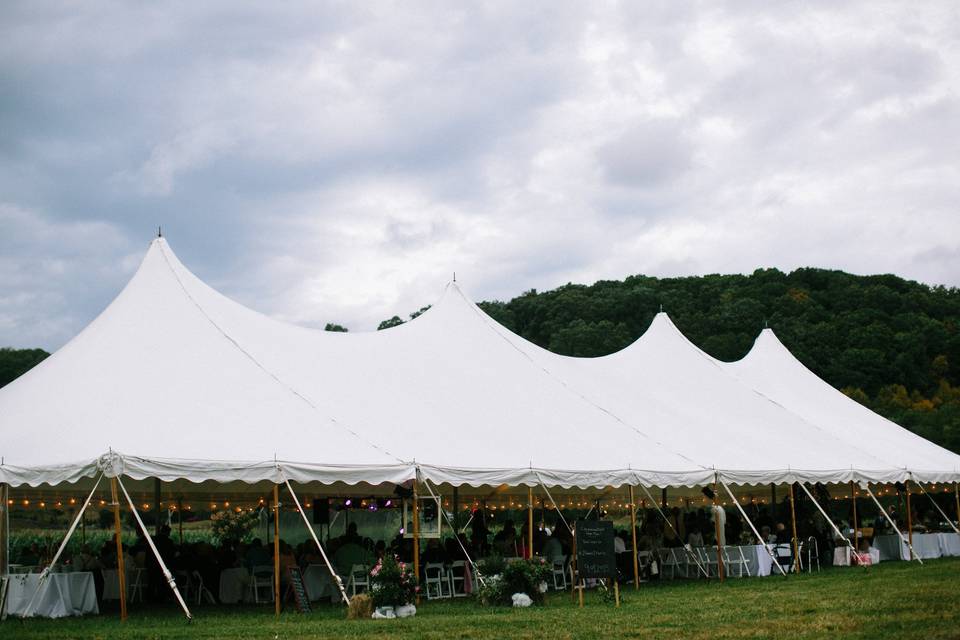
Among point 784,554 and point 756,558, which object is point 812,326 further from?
point 756,558

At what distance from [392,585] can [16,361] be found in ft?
66.9

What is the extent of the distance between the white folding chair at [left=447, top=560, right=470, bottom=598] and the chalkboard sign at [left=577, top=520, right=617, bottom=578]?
9.36 ft

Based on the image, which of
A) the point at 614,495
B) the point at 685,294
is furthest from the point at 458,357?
the point at 685,294

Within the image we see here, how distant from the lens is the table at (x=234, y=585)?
1441 cm

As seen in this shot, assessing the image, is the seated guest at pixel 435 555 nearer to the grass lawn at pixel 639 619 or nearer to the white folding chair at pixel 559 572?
the grass lawn at pixel 639 619

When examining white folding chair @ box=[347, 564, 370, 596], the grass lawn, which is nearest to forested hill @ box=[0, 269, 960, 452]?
white folding chair @ box=[347, 564, 370, 596]

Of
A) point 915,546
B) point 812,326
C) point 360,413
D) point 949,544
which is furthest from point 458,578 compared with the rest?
point 812,326

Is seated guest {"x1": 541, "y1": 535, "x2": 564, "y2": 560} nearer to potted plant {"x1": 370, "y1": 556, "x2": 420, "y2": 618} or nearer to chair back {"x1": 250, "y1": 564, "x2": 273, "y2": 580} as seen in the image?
chair back {"x1": 250, "y1": 564, "x2": 273, "y2": 580}

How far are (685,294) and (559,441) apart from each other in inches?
1118

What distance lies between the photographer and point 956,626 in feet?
29.2

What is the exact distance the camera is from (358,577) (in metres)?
13.9

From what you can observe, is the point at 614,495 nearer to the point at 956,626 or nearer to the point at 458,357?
the point at 458,357

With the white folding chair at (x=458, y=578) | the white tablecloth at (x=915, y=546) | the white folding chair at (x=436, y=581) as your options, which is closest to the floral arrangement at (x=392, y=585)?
the white folding chair at (x=436, y=581)

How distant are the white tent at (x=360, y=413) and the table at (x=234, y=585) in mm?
2951
